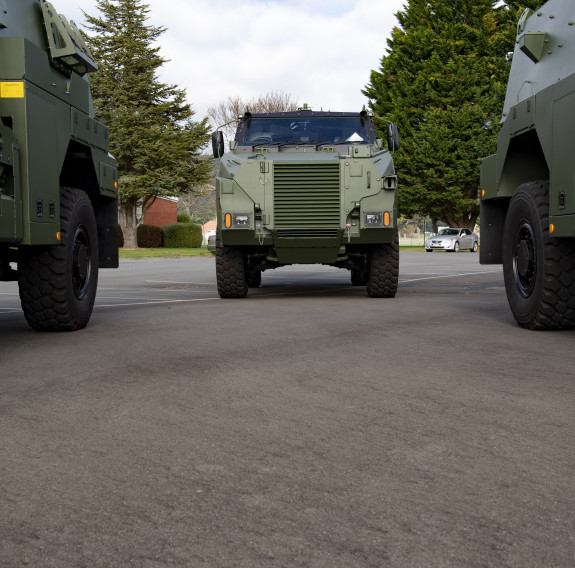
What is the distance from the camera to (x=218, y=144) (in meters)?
10.8

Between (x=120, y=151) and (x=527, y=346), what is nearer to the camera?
(x=527, y=346)

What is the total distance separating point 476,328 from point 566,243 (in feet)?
3.70

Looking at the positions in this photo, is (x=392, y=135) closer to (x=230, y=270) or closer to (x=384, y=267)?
(x=384, y=267)

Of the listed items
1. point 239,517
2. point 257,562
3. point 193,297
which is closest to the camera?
point 257,562

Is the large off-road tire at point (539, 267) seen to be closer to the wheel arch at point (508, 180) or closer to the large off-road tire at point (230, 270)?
the wheel arch at point (508, 180)

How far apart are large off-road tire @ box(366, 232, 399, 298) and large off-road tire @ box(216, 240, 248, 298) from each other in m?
1.76

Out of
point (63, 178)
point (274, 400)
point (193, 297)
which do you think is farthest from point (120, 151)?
point (274, 400)

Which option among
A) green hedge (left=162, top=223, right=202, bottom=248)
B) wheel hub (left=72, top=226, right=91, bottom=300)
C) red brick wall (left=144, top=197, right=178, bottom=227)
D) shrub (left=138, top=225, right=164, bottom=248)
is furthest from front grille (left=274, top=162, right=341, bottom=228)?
red brick wall (left=144, top=197, right=178, bottom=227)

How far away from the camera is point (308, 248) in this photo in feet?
33.2

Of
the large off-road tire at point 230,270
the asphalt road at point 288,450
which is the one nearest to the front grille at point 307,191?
the large off-road tire at point 230,270

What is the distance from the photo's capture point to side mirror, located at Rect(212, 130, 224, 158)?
35.2 ft

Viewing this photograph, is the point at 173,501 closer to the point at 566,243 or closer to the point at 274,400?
the point at 274,400

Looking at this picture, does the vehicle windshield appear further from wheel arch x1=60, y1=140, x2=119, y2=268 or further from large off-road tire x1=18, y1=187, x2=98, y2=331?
large off-road tire x1=18, y1=187, x2=98, y2=331

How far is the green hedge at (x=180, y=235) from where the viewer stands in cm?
5025
